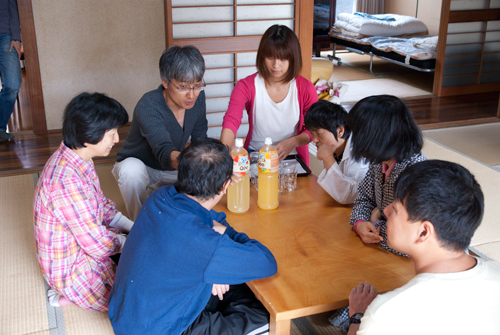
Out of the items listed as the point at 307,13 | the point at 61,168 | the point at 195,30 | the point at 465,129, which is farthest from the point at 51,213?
the point at 465,129

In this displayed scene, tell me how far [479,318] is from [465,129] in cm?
370

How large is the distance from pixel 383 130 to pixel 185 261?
2.46 feet

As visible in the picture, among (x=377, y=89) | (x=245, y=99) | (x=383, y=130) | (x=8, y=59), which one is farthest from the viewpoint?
(x=377, y=89)

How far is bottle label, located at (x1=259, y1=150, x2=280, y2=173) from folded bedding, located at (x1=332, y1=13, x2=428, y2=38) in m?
5.70

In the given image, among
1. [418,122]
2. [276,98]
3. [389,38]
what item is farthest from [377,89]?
[276,98]

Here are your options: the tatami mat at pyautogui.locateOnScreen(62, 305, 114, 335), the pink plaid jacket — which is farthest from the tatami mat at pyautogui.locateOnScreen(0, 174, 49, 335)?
the pink plaid jacket

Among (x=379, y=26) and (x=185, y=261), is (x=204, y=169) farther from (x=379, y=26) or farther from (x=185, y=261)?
(x=379, y=26)

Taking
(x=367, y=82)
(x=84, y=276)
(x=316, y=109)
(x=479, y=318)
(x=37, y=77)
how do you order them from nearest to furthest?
(x=479, y=318) → (x=84, y=276) → (x=316, y=109) → (x=37, y=77) → (x=367, y=82)

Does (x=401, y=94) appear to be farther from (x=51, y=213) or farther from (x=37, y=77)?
(x=51, y=213)

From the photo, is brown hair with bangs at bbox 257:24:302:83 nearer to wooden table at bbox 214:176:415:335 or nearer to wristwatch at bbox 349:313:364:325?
wooden table at bbox 214:176:415:335

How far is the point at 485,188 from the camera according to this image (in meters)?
3.09

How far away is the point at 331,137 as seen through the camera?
2135mm

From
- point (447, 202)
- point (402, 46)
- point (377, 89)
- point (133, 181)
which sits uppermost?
point (447, 202)

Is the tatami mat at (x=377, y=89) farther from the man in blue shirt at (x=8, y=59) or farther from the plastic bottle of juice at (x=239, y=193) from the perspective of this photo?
the plastic bottle of juice at (x=239, y=193)
